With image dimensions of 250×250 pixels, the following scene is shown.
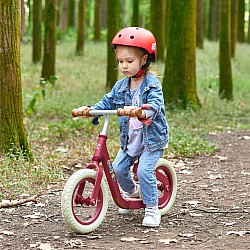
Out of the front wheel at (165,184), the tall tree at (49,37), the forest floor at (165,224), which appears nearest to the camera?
the forest floor at (165,224)

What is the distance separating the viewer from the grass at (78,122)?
7867 mm

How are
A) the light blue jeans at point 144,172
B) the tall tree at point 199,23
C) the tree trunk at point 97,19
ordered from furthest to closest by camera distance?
the tree trunk at point 97,19 → the tall tree at point 199,23 → the light blue jeans at point 144,172

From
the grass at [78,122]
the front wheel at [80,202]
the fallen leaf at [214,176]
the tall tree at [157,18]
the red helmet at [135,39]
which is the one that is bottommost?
the fallen leaf at [214,176]

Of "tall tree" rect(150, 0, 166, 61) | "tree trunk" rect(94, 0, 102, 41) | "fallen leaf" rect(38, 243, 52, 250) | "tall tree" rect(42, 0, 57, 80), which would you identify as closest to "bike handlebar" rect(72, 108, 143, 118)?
"fallen leaf" rect(38, 243, 52, 250)

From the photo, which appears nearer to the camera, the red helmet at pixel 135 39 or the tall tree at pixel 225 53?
the red helmet at pixel 135 39

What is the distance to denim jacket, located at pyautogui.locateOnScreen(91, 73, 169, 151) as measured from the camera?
5.77 m

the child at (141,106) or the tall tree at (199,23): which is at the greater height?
the tall tree at (199,23)

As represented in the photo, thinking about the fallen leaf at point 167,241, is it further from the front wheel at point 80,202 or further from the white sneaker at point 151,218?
the front wheel at point 80,202

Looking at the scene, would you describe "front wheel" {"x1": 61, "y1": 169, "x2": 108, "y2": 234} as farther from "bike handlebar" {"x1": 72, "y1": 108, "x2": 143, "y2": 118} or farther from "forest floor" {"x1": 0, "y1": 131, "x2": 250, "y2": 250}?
"bike handlebar" {"x1": 72, "y1": 108, "x2": 143, "y2": 118}

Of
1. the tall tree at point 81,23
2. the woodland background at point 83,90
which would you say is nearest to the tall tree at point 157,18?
the woodland background at point 83,90

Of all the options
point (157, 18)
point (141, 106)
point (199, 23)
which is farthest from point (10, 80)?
point (199, 23)

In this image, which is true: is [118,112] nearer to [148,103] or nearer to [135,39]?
[148,103]

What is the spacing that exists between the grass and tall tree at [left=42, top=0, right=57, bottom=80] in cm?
71

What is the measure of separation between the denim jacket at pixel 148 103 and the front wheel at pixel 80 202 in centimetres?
58
